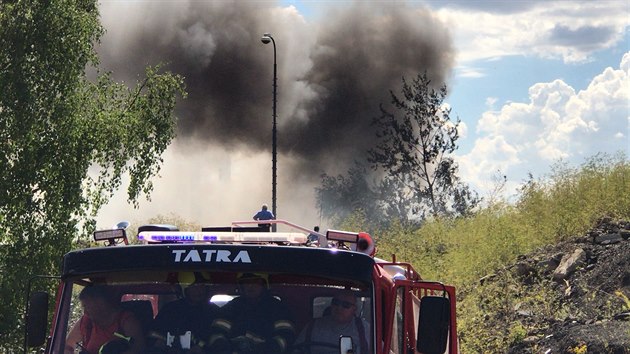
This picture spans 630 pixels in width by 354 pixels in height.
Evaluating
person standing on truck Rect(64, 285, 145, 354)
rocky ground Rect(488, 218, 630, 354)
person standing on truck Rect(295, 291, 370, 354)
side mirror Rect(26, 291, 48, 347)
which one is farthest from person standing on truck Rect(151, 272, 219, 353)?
rocky ground Rect(488, 218, 630, 354)

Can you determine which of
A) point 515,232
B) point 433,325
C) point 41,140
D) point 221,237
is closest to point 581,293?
point 515,232

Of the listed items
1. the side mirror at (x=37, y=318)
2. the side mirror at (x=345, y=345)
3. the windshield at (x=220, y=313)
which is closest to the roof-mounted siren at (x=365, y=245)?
the windshield at (x=220, y=313)

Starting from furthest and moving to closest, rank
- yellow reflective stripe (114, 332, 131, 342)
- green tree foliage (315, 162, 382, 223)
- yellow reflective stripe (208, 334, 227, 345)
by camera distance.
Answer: green tree foliage (315, 162, 382, 223)
yellow reflective stripe (114, 332, 131, 342)
yellow reflective stripe (208, 334, 227, 345)

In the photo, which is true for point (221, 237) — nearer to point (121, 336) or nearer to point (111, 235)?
point (111, 235)

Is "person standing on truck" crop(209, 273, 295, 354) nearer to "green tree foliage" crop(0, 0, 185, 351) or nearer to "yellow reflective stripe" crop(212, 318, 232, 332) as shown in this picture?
"yellow reflective stripe" crop(212, 318, 232, 332)

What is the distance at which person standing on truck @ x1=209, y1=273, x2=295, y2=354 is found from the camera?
652cm

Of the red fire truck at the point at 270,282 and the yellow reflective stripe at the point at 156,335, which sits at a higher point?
the red fire truck at the point at 270,282

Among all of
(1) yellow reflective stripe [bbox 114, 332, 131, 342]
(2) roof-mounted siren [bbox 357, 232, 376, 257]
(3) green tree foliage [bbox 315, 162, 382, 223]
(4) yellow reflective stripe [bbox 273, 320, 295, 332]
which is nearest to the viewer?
(4) yellow reflective stripe [bbox 273, 320, 295, 332]

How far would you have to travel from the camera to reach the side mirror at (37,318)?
24.0 ft

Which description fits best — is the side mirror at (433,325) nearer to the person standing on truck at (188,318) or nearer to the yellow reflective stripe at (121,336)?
the person standing on truck at (188,318)

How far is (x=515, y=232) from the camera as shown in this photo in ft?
89.3

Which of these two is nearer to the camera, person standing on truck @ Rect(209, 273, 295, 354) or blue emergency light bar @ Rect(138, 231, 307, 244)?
person standing on truck @ Rect(209, 273, 295, 354)

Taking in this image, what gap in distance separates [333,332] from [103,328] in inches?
52.8

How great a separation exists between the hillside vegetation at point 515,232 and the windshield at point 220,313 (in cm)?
1509
